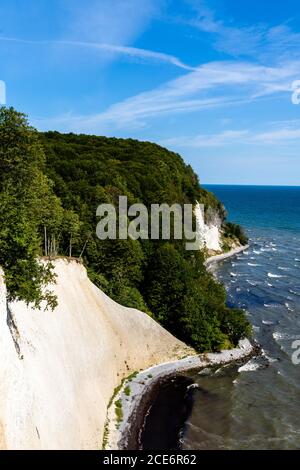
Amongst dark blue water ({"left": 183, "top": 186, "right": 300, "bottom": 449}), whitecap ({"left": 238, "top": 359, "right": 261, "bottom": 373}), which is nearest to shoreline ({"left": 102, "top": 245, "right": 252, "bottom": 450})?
whitecap ({"left": 238, "top": 359, "right": 261, "bottom": 373})

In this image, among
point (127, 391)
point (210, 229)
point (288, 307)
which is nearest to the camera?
point (127, 391)

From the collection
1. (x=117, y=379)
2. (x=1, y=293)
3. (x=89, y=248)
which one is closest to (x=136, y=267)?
(x=89, y=248)

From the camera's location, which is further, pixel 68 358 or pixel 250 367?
pixel 250 367

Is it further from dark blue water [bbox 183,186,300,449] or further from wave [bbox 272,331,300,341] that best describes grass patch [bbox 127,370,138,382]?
wave [bbox 272,331,300,341]

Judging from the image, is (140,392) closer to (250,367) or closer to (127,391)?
Answer: (127,391)

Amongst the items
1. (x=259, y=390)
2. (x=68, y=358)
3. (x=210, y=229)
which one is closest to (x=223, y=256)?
(x=210, y=229)

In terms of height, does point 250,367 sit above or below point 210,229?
below

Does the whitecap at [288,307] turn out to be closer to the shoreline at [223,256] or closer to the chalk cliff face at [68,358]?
the chalk cliff face at [68,358]
